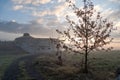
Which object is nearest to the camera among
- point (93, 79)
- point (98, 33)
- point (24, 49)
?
point (93, 79)

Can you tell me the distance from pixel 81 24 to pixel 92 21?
1768 mm

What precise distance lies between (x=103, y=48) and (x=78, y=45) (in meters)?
3.87

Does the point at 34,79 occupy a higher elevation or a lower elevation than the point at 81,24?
lower

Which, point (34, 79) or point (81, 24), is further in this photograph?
point (81, 24)

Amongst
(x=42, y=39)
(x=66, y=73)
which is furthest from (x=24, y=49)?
(x=66, y=73)

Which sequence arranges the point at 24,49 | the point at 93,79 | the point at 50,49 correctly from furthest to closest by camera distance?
the point at 50,49, the point at 24,49, the point at 93,79

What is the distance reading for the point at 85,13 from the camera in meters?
36.9

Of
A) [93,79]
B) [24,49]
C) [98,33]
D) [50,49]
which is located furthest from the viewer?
[50,49]

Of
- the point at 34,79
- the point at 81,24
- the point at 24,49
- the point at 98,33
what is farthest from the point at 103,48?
the point at 24,49

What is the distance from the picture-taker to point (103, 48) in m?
36.0

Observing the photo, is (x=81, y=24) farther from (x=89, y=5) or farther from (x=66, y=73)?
(x=66, y=73)

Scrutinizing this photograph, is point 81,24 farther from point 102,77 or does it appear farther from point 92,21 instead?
point 102,77

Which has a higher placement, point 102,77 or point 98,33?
point 98,33

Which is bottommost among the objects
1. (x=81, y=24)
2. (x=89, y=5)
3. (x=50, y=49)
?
(x=50, y=49)
